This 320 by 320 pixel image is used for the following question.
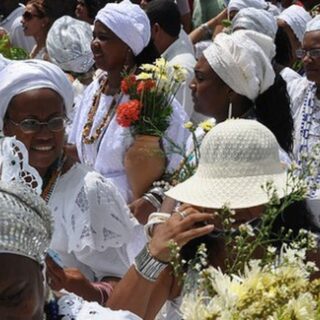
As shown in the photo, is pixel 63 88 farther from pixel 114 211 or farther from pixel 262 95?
pixel 262 95

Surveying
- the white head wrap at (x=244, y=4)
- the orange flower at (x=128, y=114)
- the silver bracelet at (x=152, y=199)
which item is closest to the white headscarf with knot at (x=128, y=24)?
the orange flower at (x=128, y=114)

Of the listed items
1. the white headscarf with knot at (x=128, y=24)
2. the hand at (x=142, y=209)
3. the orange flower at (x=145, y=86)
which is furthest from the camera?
the white headscarf with knot at (x=128, y=24)

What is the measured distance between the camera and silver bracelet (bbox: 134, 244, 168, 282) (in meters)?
3.35

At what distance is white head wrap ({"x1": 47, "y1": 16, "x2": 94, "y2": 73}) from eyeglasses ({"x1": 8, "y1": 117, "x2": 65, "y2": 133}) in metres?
2.96

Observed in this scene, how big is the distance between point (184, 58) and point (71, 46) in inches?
30.2

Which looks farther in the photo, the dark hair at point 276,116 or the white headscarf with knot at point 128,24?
the white headscarf with knot at point 128,24

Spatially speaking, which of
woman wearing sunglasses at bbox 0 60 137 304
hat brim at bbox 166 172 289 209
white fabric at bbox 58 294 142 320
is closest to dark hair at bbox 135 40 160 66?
woman wearing sunglasses at bbox 0 60 137 304

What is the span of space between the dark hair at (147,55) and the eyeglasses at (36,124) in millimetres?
1915

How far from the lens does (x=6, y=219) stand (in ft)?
7.36

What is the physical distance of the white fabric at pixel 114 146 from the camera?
5402 millimetres

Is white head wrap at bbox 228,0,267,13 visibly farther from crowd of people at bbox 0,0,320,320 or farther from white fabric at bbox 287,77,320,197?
white fabric at bbox 287,77,320,197

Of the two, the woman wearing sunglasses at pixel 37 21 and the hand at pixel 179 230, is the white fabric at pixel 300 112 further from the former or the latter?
the woman wearing sunglasses at pixel 37 21

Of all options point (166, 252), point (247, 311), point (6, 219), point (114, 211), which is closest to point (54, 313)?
point (6, 219)

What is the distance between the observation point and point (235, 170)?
3.22m
